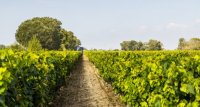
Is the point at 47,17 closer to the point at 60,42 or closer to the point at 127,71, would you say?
the point at 60,42

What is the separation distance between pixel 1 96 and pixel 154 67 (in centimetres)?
372

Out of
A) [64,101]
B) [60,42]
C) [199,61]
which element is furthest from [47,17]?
[199,61]

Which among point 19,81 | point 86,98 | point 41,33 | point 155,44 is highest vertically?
point 41,33

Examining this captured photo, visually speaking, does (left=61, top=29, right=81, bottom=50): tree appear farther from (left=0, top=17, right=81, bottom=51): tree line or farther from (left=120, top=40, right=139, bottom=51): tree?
(left=120, top=40, right=139, bottom=51): tree

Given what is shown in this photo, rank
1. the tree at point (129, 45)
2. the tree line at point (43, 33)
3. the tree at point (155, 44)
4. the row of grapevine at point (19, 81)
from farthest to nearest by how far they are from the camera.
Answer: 1. the tree at point (129, 45)
2. the tree at point (155, 44)
3. the tree line at point (43, 33)
4. the row of grapevine at point (19, 81)

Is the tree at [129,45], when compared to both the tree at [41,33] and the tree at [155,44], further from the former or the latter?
the tree at [41,33]

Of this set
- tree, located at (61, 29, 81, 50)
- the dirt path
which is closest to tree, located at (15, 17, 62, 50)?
tree, located at (61, 29, 81, 50)

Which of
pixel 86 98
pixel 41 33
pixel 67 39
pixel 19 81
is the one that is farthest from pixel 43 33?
pixel 19 81

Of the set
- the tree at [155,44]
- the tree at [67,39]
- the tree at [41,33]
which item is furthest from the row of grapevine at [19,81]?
the tree at [155,44]

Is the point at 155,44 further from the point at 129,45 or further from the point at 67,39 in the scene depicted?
the point at 129,45

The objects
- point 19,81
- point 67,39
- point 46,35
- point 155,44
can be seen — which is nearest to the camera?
point 19,81

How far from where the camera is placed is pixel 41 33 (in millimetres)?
107000

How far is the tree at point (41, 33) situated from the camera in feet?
345

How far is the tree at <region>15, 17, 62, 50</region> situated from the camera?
345 ft
